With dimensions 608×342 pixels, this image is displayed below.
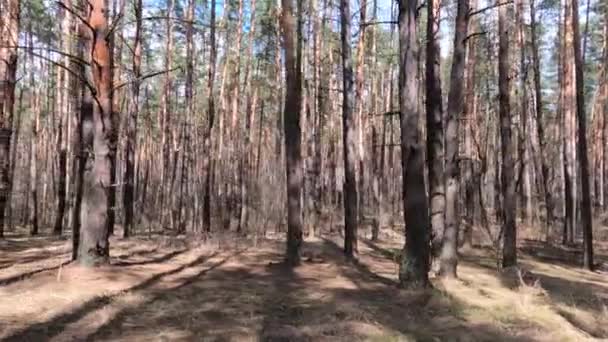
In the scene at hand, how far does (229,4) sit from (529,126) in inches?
808

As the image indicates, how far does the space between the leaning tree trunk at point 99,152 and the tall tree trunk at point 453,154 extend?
607cm

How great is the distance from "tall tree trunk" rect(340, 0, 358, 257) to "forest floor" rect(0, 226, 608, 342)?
0.70 metres

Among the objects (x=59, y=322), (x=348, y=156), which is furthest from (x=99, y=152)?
(x=348, y=156)

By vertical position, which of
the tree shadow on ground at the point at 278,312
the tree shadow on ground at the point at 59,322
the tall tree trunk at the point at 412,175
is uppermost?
the tall tree trunk at the point at 412,175

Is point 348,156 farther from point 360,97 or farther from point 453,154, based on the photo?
point 360,97

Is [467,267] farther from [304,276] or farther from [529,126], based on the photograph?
[529,126]

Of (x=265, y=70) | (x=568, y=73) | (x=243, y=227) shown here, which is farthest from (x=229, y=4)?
(x=568, y=73)

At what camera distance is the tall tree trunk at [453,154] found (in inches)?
425

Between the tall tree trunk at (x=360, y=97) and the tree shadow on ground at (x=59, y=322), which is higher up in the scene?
the tall tree trunk at (x=360, y=97)

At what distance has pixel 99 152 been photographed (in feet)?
36.0

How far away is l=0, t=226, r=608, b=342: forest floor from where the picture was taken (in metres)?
6.71

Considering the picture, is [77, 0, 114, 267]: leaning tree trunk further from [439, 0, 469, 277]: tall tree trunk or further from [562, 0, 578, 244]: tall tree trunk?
[562, 0, 578, 244]: tall tree trunk

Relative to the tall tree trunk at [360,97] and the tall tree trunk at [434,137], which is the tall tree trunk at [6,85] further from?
the tall tree trunk at [434,137]

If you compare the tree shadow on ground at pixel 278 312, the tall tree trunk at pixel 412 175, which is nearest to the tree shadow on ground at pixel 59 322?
the tree shadow on ground at pixel 278 312
